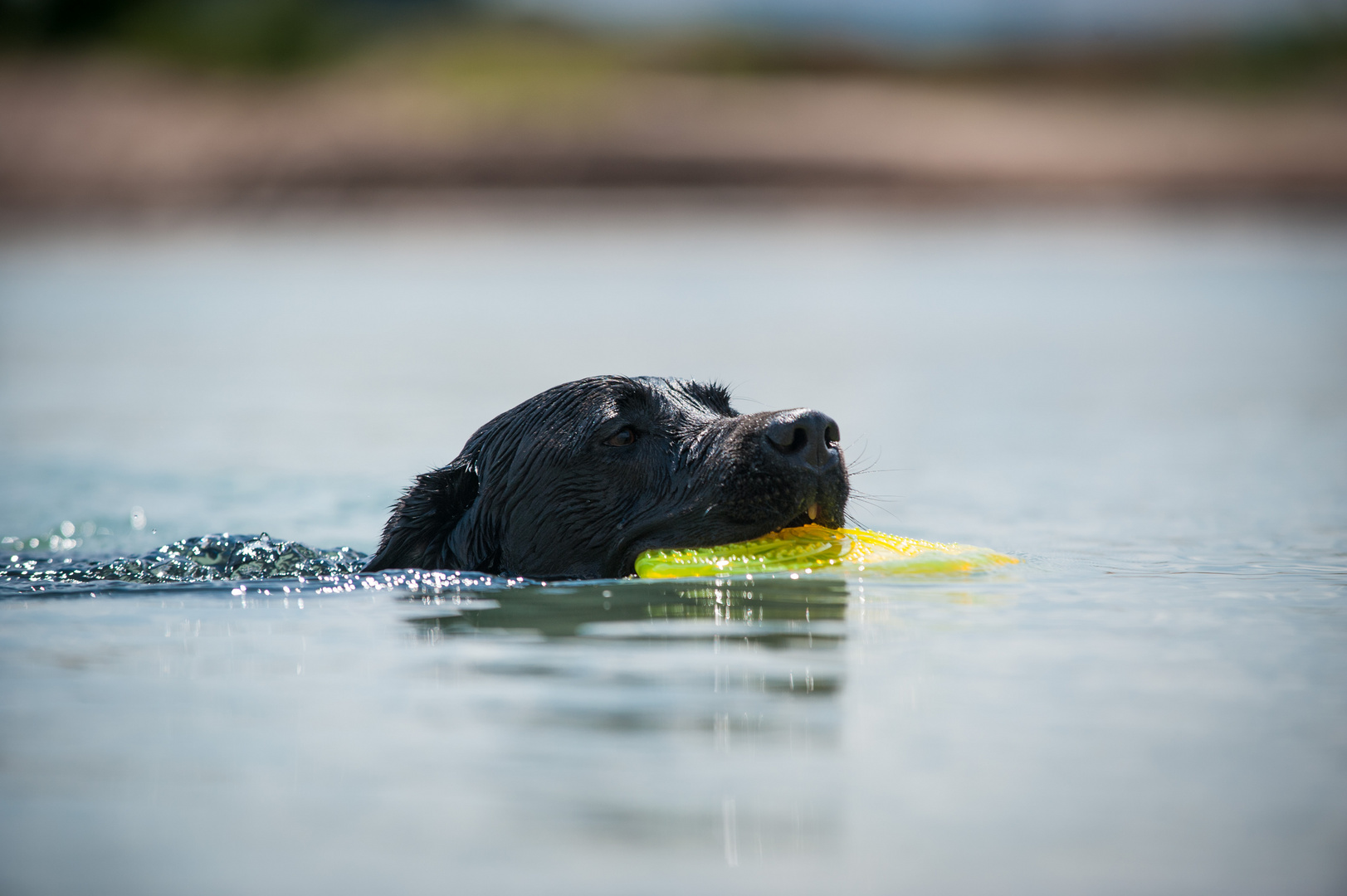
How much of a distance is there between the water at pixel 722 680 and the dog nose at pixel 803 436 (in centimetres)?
56

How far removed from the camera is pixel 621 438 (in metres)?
7.21

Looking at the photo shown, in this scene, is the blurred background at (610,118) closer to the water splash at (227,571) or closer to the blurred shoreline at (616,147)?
the blurred shoreline at (616,147)

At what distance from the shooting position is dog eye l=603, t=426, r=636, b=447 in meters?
7.20

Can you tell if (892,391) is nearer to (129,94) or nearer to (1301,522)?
(1301,522)

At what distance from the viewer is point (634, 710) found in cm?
500

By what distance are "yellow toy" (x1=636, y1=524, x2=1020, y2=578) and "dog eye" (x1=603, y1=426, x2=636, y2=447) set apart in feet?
1.65

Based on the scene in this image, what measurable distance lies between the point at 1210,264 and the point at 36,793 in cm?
3081

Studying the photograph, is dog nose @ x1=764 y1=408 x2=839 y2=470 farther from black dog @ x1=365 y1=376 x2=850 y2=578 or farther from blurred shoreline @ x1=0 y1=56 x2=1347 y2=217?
blurred shoreline @ x1=0 y1=56 x2=1347 y2=217

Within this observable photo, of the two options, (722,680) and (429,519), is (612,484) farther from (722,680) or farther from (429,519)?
(722,680)

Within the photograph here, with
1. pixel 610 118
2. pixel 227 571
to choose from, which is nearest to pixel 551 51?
pixel 610 118

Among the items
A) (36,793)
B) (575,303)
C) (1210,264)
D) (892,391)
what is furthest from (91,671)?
(1210,264)

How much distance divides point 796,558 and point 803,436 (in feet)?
1.78

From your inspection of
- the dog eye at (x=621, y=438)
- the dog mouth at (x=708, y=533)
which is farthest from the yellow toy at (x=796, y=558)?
the dog eye at (x=621, y=438)

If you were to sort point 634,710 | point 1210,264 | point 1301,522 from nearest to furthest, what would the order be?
1. point 634,710
2. point 1301,522
3. point 1210,264
